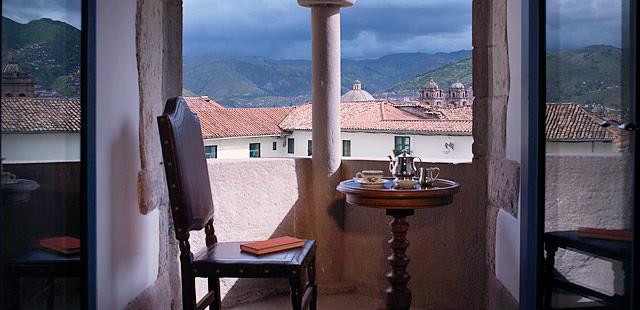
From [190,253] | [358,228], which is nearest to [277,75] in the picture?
[358,228]

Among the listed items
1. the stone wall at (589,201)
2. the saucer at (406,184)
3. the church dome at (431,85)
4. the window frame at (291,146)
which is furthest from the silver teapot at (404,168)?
the window frame at (291,146)

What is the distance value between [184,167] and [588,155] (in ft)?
4.91

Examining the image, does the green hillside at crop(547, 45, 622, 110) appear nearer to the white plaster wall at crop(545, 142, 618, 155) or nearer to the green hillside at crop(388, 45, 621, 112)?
the green hillside at crop(388, 45, 621, 112)

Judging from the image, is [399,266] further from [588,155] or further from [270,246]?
[588,155]

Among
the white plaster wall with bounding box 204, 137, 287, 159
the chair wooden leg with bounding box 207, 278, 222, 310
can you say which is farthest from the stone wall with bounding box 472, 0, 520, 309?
the white plaster wall with bounding box 204, 137, 287, 159

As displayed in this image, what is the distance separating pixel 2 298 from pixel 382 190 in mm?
1779

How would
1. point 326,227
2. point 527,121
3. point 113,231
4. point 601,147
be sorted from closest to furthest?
point 601,147
point 527,121
point 113,231
point 326,227

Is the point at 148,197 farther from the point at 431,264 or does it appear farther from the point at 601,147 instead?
the point at 601,147

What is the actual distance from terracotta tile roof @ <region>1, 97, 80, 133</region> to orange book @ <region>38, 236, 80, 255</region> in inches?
11.8

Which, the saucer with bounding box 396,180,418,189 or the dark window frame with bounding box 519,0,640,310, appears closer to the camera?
the dark window frame with bounding box 519,0,640,310

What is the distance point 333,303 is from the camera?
3781mm

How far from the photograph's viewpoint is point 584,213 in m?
1.95

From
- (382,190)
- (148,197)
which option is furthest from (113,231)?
(382,190)

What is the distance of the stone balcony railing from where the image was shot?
3.59 metres
